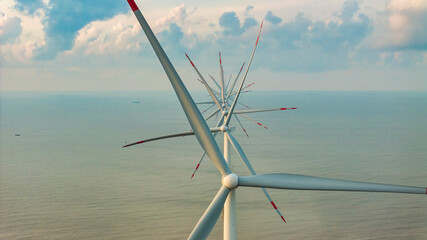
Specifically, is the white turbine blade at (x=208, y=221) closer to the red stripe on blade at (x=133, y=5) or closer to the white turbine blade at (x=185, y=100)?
the white turbine blade at (x=185, y=100)

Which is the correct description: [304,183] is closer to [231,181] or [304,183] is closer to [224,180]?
[231,181]

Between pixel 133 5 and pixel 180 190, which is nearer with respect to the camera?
pixel 133 5

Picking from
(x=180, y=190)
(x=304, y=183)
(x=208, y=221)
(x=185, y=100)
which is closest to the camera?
(x=185, y=100)

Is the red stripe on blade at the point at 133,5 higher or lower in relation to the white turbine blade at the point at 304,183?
higher

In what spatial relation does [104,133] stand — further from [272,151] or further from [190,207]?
[190,207]

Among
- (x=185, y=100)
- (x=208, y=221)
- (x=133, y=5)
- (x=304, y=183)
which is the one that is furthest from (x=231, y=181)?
(x=133, y=5)

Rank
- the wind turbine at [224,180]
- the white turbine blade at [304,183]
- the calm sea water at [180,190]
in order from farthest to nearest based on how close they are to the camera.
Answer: the calm sea water at [180,190]
the white turbine blade at [304,183]
the wind turbine at [224,180]

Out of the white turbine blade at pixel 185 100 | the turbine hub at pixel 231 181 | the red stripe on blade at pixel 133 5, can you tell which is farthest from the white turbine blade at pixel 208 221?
the red stripe on blade at pixel 133 5

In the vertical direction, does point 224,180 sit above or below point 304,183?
above
